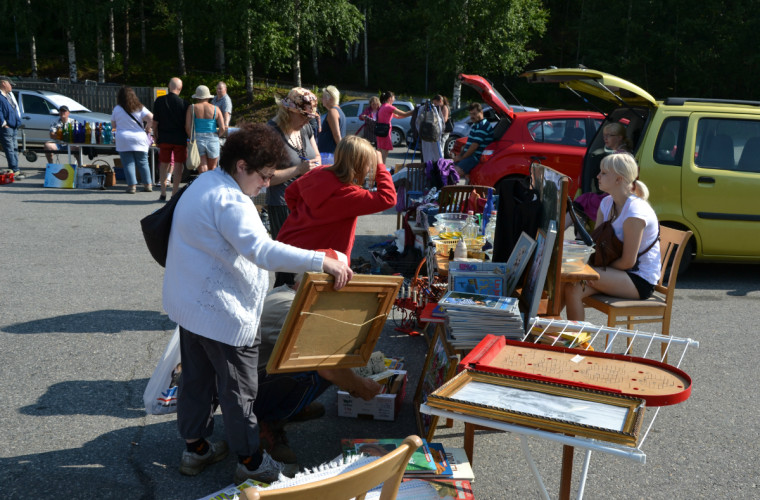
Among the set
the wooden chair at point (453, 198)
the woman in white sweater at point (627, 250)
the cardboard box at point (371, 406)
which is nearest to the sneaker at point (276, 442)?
the cardboard box at point (371, 406)

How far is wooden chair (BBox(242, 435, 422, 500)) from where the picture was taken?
179 centimetres

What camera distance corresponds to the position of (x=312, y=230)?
4.34m

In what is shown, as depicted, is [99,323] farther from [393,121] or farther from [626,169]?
[393,121]

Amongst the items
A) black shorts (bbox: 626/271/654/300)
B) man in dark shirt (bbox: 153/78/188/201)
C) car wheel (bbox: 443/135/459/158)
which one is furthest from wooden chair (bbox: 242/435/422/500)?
car wheel (bbox: 443/135/459/158)

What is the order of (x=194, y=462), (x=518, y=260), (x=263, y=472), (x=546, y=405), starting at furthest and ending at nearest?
(x=518, y=260) < (x=194, y=462) < (x=263, y=472) < (x=546, y=405)

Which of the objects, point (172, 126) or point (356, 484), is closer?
point (356, 484)

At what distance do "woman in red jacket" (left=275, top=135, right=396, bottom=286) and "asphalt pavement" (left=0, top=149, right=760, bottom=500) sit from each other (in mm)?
1035

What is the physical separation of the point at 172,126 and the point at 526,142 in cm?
540

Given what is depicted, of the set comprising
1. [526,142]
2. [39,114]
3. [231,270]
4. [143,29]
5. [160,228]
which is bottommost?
[231,270]

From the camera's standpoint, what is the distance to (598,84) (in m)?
6.84

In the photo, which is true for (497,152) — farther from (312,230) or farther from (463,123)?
(463,123)

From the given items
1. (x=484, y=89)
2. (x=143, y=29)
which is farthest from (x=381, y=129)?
(x=143, y=29)

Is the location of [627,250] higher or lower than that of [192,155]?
lower

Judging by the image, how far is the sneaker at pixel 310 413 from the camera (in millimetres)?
4113
